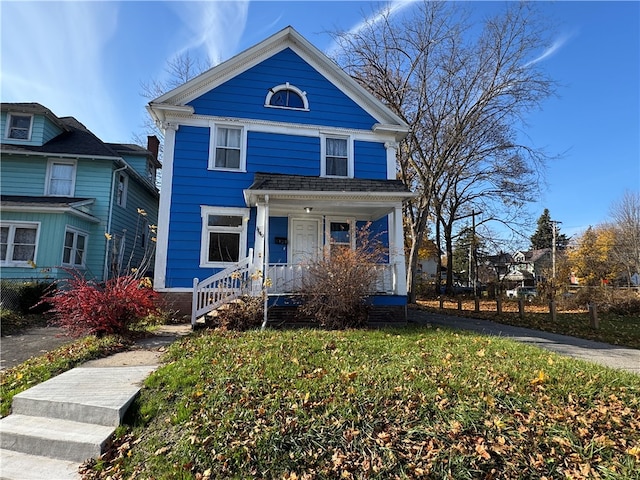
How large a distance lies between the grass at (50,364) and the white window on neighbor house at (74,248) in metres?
8.05

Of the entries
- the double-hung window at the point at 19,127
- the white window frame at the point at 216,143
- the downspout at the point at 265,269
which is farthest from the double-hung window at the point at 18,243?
the downspout at the point at 265,269

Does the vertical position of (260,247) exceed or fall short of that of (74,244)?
it falls short

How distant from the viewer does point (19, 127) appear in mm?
14656

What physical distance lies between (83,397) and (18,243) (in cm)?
1211

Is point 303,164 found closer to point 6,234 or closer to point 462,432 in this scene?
point 462,432

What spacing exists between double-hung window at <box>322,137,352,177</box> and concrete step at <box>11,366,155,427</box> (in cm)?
861

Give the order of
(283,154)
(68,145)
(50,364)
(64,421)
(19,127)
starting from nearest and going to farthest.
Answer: (64,421) → (50,364) → (283,154) → (19,127) → (68,145)

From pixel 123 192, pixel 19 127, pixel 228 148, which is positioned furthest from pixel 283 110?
pixel 19 127

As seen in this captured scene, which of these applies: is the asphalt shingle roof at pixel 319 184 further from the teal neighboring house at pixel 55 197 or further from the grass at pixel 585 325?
the grass at pixel 585 325

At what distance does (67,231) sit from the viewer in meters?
13.4

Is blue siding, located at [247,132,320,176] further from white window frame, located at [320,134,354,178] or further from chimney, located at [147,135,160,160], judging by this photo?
chimney, located at [147,135,160,160]

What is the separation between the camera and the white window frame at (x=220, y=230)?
34.8 feet

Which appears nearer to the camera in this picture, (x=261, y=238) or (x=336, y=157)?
(x=261, y=238)

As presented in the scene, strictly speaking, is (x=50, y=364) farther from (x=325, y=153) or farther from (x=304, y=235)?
(x=325, y=153)
